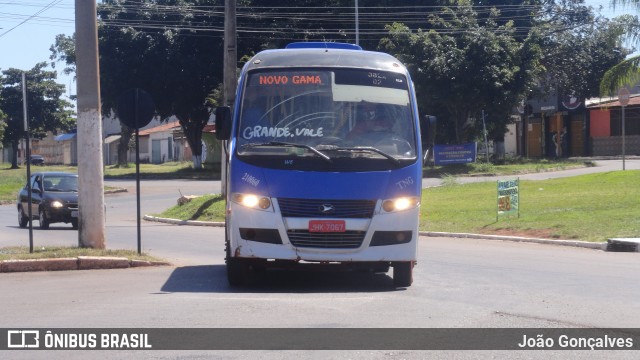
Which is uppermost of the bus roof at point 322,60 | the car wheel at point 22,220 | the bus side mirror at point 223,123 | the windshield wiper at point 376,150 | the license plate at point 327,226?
the bus roof at point 322,60

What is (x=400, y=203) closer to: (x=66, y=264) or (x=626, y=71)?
(x=66, y=264)

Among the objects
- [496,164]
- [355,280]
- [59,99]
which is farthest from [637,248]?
[59,99]

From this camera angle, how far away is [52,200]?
78.6ft

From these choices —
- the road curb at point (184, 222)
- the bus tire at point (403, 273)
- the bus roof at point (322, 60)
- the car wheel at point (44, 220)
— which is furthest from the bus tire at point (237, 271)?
the car wheel at point (44, 220)

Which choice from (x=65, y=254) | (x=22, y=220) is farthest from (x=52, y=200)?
(x=65, y=254)

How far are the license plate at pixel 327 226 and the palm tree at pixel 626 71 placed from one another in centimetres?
1476

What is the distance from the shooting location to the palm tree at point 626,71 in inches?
909

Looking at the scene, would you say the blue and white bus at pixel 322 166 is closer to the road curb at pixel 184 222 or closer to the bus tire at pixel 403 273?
the bus tire at pixel 403 273

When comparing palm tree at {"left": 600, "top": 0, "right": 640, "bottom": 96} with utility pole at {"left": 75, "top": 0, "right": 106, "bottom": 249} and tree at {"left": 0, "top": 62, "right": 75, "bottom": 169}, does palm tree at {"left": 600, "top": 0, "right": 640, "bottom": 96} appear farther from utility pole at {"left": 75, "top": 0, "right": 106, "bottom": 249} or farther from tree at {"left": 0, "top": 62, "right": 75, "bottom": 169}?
tree at {"left": 0, "top": 62, "right": 75, "bottom": 169}

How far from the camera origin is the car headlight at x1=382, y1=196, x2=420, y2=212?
10.9m

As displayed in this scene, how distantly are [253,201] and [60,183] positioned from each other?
51.7 feet

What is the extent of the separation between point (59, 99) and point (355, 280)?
226ft

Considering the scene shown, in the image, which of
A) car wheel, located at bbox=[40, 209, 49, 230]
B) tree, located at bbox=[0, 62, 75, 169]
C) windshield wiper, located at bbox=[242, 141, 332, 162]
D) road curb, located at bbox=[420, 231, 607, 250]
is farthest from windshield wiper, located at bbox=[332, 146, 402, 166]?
tree, located at bbox=[0, 62, 75, 169]

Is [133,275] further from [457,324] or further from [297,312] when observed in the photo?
[457,324]
